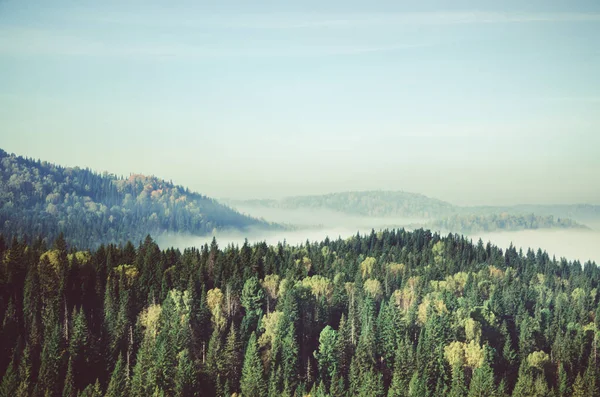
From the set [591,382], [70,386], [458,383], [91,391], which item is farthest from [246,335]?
[591,382]

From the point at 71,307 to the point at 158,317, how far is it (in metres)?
17.2

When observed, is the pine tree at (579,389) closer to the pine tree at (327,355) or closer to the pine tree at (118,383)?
the pine tree at (327,355)

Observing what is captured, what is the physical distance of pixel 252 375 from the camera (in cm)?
10850

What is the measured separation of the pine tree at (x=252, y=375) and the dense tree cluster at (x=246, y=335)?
0.80 feet

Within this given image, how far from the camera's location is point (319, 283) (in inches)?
5999

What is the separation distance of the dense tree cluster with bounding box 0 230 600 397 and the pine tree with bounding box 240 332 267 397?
24 cm

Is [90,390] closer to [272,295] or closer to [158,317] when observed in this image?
[158,317]

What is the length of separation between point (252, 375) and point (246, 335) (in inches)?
660

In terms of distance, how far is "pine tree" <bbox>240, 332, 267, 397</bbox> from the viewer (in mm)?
106375

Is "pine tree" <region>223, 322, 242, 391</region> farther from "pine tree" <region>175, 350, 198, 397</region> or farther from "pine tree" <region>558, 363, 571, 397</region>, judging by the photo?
"pine tree" <region>558, 363, 571, 397</region>

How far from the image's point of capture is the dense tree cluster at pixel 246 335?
10638cm

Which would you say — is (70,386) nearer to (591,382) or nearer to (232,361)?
(232,361)

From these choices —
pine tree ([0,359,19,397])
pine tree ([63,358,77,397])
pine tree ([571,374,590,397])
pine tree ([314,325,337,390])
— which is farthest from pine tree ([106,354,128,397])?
pine tree ([571,374,590,397])

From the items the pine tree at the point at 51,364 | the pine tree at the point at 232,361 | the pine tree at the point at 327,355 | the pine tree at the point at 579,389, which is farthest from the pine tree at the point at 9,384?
the pine tree at the point at 579,389
